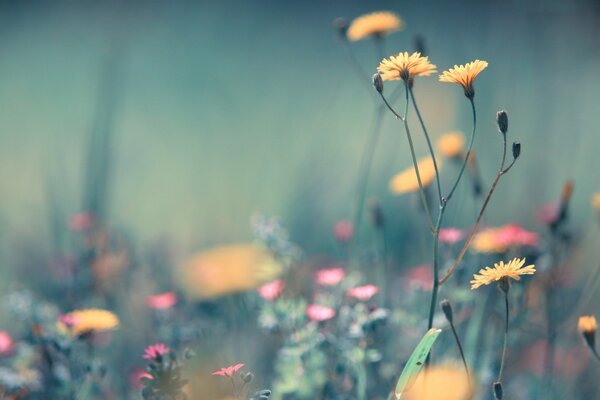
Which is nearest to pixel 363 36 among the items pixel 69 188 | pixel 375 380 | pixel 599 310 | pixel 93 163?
pixel 375 380

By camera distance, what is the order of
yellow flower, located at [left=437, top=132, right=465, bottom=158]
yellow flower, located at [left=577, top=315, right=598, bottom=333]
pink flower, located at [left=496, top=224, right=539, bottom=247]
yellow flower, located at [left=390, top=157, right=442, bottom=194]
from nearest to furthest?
yellow flower, located at [left=577, top=315, right=598, bottom=333], pink flower, located at [left=496, top=224, right=539, bottom=247], yellow flower, located at [left=390, top=157, right=442, bottom=194], yellow flower, located at [left=437, top=132, right=465, bottom=158]

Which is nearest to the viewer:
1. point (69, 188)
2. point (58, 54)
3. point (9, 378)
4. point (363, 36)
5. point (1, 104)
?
point (9, 378)

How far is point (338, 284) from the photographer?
154cm

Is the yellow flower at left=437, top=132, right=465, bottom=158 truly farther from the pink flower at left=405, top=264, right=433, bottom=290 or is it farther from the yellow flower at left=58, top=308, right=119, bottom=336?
the yellow flower at left=58, top=308, right=119, bottom=336

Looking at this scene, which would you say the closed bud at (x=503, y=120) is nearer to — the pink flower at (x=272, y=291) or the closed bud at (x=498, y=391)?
the closed bud at (x=498, y=391)

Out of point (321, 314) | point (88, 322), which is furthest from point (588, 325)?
point (88, 322)

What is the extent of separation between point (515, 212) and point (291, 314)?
117 cm

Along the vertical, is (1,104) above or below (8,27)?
below

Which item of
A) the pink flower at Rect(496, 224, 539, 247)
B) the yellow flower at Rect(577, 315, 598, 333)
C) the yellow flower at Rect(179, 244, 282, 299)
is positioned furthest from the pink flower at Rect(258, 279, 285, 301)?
the yellow flower at Rect(577, 315, 598, 333)

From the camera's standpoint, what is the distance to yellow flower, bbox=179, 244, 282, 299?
5.34ft

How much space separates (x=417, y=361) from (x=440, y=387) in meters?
0.13

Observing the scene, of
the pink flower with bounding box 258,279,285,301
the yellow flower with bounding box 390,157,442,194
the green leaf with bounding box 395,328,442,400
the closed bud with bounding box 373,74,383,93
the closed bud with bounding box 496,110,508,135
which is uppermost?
the yellow flower with bounding box 390,157,442,194

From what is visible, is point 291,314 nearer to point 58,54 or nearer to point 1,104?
point 1,104

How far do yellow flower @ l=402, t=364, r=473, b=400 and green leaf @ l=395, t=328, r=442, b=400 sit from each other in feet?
0.14
